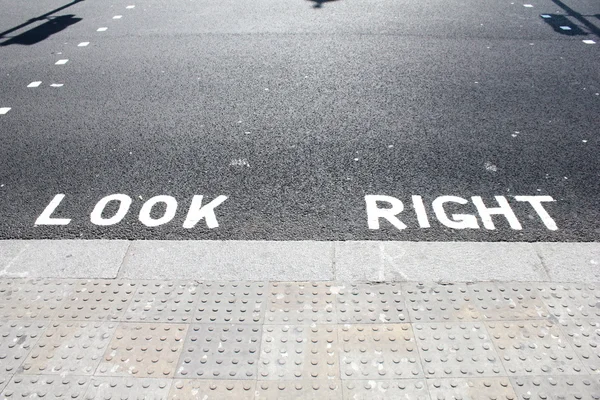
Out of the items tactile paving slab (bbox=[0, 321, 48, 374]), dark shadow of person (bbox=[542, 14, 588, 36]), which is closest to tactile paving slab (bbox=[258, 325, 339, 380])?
tactile paving slab (bbox=[0, 321, 48, 374])

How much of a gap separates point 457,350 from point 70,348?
99.9 inches

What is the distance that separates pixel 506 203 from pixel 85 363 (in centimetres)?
387

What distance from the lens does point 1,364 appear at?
3.57 meters

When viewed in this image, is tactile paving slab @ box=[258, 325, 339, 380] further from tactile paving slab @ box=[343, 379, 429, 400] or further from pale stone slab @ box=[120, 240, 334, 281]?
pale stone slab @ box=[120, 240, 334, 281]

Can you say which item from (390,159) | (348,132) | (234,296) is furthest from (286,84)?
(234,296)

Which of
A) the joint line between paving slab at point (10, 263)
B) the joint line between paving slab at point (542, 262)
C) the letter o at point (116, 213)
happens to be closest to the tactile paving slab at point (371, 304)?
the joint line between paving slab at point (542, 262)

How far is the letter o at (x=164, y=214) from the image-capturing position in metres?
5.06

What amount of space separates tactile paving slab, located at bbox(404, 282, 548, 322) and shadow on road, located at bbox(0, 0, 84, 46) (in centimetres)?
946

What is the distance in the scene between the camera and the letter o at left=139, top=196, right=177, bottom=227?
5059mm

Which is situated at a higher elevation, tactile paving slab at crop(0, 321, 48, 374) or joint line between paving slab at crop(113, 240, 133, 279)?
tactile paving slab at crop(0, 321, 48, 374)

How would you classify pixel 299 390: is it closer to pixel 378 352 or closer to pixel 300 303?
pixel 378 352

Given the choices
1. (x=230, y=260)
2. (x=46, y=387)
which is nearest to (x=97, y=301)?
(x=46, y=387)

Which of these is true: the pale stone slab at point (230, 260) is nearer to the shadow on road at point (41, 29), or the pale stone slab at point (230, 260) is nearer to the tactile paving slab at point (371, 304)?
the tactile paving slab at point (371, 304)

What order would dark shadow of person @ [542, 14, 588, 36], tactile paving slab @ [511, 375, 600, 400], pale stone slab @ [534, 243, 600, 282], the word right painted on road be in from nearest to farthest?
tactile paving slab @ [511, 375, 600, 400] < pale stone slab @ [534, 243, 600, 282] < the word right painted on road < dark shadow of person @ [542, 14, 588, 36]
